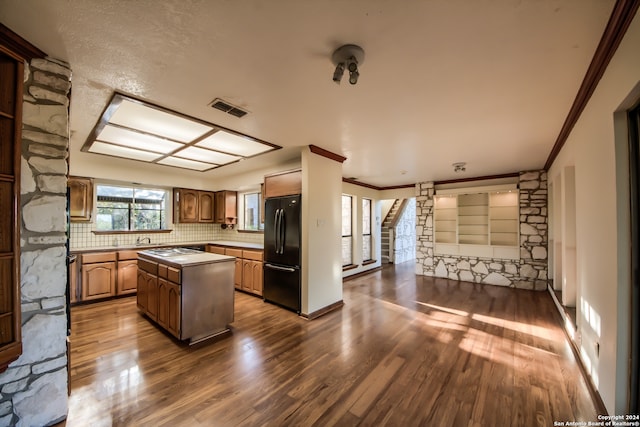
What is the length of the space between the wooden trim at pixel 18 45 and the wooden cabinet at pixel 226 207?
4.37 meters

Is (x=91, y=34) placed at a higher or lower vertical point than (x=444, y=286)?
higher

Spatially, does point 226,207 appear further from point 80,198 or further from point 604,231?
point 604,231

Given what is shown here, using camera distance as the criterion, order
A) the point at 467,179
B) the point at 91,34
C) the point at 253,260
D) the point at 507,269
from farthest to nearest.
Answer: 1. the point at 467,179
2. the point at 507,269
3. the point at 253,260
4. the point at 91,34

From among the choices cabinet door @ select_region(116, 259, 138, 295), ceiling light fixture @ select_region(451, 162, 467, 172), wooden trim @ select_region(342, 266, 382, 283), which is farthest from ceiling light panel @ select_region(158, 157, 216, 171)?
ceiling light fixture @ select_region(451, 162, 467, 172)

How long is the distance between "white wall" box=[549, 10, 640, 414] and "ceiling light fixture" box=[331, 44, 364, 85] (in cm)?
135

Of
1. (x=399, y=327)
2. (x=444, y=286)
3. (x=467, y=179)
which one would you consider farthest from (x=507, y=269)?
(x=399, y=327)

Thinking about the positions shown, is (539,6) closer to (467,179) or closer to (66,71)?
(66,71)

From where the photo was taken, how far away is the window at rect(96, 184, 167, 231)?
4.80 metres

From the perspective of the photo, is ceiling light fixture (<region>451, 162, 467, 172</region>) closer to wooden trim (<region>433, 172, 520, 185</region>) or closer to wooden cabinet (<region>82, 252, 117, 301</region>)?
wooden trim (<region>433, 172, 520, 185</region>)

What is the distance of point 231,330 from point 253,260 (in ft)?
5.22

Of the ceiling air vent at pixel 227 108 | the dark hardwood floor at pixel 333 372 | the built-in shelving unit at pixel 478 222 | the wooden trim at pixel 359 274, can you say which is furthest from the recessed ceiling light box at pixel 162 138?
the built-in shelving unit at pixel 478 222

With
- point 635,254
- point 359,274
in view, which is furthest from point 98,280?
point 635,254

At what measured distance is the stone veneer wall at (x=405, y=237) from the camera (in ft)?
28.0

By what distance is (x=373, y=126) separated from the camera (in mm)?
2838
